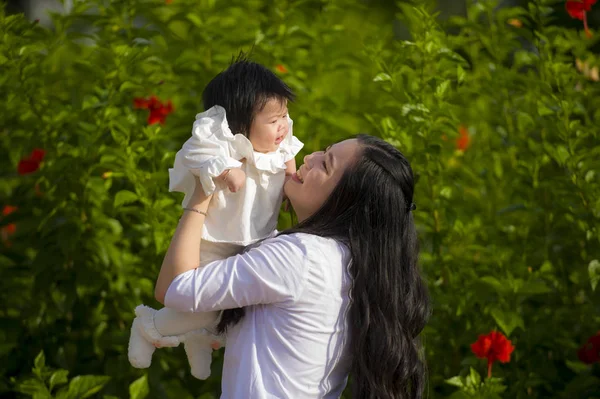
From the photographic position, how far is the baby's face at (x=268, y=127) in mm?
2049

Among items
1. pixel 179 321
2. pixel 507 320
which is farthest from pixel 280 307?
pixel 507 320

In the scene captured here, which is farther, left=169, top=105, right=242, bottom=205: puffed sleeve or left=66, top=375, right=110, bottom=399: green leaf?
left=66, top=375, right=110, bottom=399: green leaf

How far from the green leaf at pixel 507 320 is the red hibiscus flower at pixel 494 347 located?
11 cm

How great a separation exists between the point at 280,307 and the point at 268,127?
0.40 metres

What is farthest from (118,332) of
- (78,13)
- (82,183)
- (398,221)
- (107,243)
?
(398,221)

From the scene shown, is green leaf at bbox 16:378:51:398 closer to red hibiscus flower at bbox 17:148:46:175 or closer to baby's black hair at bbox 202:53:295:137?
red hibiscus flower at bbox 17:148:46:175

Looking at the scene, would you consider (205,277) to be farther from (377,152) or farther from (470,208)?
(470,208)

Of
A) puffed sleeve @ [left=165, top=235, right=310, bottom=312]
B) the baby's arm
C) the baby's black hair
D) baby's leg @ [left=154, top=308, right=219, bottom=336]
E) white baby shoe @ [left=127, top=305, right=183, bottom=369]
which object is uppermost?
the baby's black hair

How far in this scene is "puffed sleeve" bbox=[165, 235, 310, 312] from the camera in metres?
1.98

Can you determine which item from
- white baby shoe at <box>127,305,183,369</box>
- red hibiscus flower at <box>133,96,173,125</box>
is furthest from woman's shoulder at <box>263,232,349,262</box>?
red hibiscus flower at <box>133,96,173,125</box>

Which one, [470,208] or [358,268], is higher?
[358,268]

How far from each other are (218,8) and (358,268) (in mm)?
1909

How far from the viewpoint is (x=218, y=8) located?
3.71 m

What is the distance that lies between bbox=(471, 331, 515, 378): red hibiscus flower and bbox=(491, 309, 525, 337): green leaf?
0.36ft
